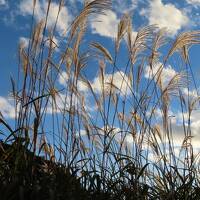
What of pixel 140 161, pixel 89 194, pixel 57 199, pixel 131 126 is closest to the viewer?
pixel 57 199

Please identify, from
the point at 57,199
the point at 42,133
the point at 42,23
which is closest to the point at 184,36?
the point at 42,23

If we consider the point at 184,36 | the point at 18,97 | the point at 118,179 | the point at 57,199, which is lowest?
the point at 57,199

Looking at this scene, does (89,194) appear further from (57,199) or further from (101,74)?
(101,74)

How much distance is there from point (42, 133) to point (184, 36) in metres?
1.70

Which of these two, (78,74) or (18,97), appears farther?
(78,74)

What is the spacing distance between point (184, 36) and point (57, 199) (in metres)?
2.27

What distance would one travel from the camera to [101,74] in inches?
184

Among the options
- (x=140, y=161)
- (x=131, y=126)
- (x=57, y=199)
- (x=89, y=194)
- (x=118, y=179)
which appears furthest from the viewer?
(x=131, y=126)

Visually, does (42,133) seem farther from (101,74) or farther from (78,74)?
(101,74)

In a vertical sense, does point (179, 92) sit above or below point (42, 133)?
above

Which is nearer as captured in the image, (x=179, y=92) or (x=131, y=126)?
(x=131, y=126)

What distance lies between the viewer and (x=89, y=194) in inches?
132

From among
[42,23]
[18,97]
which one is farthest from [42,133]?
[42,23]

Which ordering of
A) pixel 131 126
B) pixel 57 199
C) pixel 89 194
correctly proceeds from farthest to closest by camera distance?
pixel 131 126 → pixel 89 194 → pixel 57 199
